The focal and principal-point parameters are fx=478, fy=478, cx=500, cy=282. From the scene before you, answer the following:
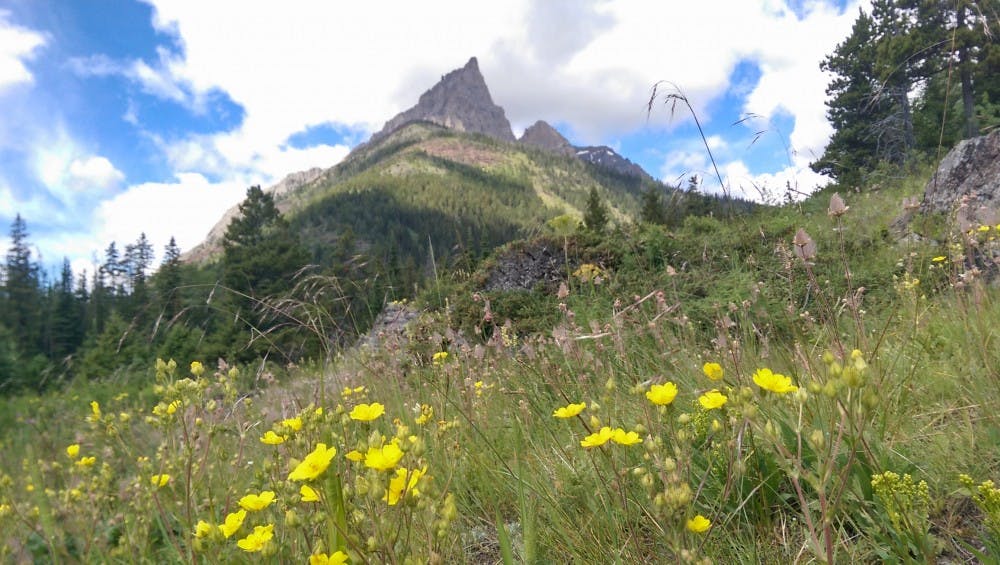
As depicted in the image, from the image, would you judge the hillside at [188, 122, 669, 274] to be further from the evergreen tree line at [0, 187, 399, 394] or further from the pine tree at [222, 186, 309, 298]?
the pine tree at [222, 186, 309, 298]

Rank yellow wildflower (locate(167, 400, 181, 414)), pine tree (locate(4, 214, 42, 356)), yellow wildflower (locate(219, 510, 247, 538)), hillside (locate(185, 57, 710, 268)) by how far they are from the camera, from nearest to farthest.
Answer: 1. yellow wildflower (locate(219, 510, 247, 538))
2. yellow wildflower (locate(167, 400, 181, 414))
3. pine tree (locate(4, 214, 42, 356))
4. hillside (locate(185, 57, 710, 268))

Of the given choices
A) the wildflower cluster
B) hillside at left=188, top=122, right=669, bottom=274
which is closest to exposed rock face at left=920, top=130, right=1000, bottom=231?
the wildflower cluster

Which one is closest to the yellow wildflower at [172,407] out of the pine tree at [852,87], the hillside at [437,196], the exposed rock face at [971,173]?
the exposed rock face at [971,173]

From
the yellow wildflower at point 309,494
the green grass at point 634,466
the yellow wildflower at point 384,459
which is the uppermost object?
the yellow wildflower at point 384,459

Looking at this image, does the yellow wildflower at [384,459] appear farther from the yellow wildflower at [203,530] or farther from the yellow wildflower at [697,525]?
the yellow wildflower at [697,525]

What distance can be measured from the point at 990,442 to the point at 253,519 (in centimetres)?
226

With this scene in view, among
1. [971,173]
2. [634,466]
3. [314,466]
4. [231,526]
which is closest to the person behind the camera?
[314,466]

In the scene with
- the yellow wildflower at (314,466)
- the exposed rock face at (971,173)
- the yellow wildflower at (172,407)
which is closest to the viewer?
the yellow wildflower at (314,466)

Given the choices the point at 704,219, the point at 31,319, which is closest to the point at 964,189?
the point at 704,219

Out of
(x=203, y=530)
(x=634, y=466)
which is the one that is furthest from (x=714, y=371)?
(x=203, y=530)

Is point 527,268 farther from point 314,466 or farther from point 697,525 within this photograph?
point 314,466

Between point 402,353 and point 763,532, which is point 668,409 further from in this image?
point 402,353

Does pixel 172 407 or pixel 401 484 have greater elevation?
pixel 172 407

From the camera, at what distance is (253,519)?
1.44m
